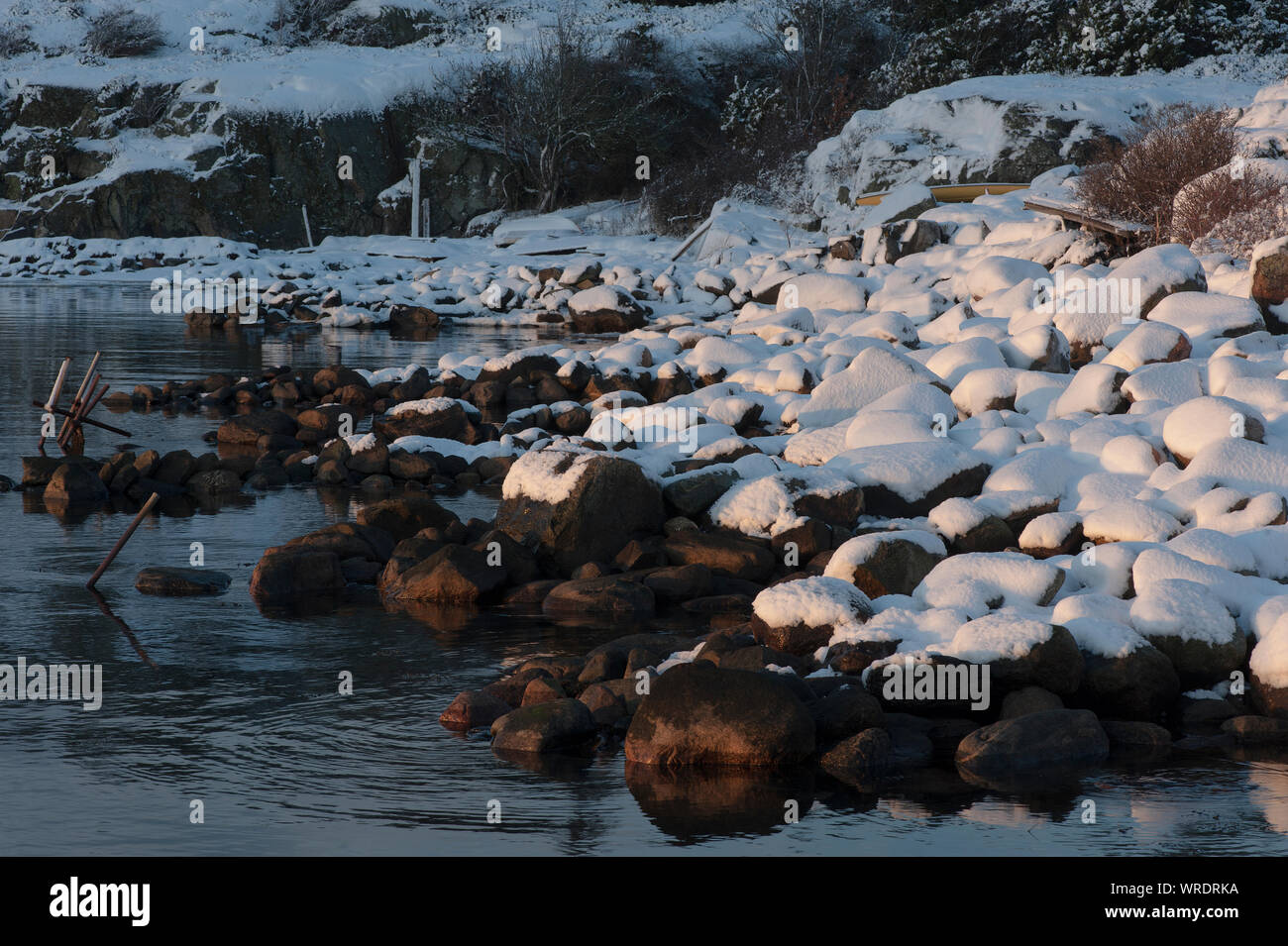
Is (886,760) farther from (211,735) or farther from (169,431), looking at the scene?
(169,431)

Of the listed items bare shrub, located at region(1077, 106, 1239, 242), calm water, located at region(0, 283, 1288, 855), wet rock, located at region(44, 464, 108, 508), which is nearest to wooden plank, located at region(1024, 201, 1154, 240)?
bare shrub, located at region(1077, 106, 1239, 242)

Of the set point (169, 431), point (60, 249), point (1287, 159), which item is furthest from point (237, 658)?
point (60, 249)

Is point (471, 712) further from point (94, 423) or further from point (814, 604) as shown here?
point (94, 423)

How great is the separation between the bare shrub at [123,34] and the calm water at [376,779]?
49081 mm

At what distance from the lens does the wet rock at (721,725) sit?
23.4 feet

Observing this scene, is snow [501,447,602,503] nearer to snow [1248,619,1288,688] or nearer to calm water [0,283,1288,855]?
calm water [0,283,1288,855]

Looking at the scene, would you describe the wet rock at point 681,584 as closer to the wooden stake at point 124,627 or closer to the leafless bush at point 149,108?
the wooden stake at point 124,627

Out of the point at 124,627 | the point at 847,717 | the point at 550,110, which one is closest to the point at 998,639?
the point at 847,717

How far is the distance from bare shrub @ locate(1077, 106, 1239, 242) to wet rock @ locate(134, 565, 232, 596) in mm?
15879

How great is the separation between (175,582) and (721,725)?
206 inches

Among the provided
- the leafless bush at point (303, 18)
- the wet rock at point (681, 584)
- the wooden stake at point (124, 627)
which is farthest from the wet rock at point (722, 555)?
the leafless bush at point (303, 18)

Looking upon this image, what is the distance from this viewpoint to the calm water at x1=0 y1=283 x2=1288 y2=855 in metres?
6.25

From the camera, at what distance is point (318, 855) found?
6000 millimetres

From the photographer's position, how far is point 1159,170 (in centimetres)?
2205
